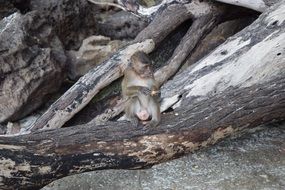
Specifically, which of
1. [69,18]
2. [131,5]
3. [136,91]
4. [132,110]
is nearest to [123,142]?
[132,110]

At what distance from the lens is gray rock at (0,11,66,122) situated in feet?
18.0

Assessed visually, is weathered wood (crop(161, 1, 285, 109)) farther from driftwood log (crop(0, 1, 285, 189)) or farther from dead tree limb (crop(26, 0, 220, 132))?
dead tree limb (crop(26, 0, 220, 132))

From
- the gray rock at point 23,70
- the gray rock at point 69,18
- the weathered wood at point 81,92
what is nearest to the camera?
the weathered wood at point 81,92

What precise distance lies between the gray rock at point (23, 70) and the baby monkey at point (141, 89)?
Result: 2.00m

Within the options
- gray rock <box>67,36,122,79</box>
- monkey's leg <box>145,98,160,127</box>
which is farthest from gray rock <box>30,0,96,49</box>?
monkey's leg <box>145,98,160,127</box>

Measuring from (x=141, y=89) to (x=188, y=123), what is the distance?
0.51 m

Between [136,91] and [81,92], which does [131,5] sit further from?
[136,91]

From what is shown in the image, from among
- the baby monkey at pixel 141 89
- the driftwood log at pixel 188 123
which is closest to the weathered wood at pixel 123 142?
the driftwood log at pixel 188 123

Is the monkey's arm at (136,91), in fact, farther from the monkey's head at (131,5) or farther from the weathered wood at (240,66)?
the monkey's head at (131,5)

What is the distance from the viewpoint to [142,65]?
12.1ft

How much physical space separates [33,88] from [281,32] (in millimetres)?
2535

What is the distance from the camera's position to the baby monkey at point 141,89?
371 cm

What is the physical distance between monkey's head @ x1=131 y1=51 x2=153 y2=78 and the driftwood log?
1.39 ft

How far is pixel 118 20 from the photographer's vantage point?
6.88m
